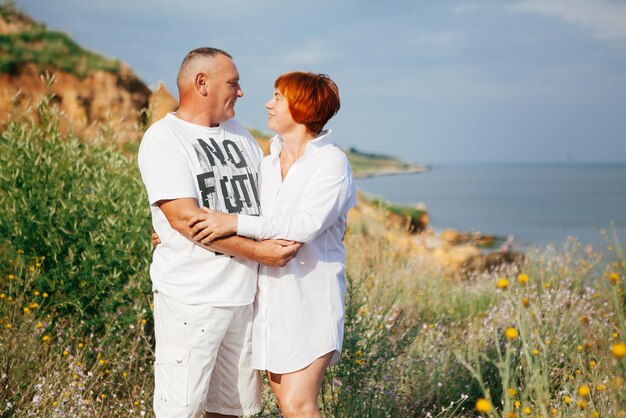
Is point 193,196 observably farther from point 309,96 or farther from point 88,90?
point 88,90

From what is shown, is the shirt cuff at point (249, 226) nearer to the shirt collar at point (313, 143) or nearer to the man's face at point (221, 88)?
the shirt collar at point (313, 143)

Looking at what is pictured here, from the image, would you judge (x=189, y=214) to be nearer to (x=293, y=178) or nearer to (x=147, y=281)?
(x=293, y=178)

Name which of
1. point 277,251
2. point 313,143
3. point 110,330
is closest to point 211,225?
point 277,251

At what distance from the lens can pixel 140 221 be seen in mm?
4559

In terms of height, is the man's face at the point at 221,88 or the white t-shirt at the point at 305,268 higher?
the man's face at the point at 221,88

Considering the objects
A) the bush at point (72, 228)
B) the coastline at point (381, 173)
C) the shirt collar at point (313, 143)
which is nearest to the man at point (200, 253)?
the shirt collar at point (313, 143)

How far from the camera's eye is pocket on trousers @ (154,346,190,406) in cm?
295

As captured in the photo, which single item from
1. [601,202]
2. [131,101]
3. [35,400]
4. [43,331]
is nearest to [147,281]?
[43,331]

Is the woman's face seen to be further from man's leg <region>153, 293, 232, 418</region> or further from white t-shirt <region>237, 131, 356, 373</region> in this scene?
man's leg <region>153, 293, 232, 418</region>

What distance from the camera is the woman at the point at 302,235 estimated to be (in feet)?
9.23

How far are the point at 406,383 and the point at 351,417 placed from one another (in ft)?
2.70

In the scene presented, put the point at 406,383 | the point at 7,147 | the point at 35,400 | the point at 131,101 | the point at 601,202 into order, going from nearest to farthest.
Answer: the point at 35,400 < the point at 406,383 < the point at 7,147 < the point at 131,101 < the point at 601,202

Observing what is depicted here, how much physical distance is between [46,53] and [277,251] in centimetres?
1572

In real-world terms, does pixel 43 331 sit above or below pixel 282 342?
below
